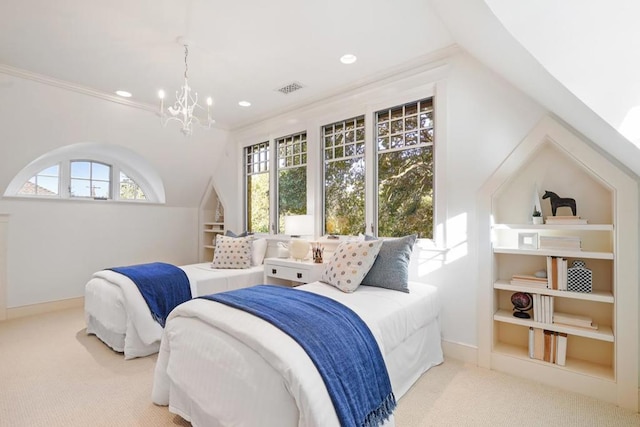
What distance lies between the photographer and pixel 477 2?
1420mm

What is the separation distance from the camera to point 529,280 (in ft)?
7.52

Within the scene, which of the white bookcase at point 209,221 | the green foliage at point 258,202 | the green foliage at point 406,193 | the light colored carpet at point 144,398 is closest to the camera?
the light colored carpet at point 144,398

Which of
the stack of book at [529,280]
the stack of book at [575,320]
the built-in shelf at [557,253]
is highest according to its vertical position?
the built-in shelf at [557,253]

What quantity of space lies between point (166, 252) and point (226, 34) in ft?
12.4

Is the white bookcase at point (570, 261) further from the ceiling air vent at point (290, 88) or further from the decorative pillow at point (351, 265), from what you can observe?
the ceiling air vent at point (290, 88)

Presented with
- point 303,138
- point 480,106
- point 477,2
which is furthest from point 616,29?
point 303,138

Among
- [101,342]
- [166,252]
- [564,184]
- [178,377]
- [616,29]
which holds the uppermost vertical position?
[616,29]

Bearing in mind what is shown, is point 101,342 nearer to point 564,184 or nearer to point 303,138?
point 303,138

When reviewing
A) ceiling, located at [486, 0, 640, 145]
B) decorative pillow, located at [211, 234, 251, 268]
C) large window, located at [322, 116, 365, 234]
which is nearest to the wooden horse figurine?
ceiling, located at [486, 0, 640, 145]

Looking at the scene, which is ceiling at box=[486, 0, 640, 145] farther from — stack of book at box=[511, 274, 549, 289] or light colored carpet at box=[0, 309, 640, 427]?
light colored carpet at box=[0, 309, 640, 427]

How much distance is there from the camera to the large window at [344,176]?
338 cm

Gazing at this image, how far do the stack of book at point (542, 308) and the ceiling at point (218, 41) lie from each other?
7.03 ft

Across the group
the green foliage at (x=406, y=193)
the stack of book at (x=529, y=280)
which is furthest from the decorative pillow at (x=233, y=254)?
the stack of book at (x=529, y=280)

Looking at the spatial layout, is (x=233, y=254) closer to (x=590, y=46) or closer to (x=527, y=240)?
(x=527, y=240)
